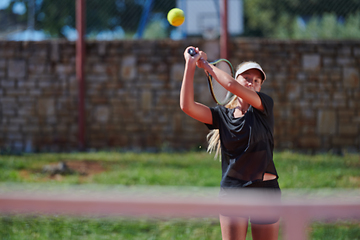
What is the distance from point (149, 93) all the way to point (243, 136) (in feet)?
17.2

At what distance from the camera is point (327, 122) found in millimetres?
7004

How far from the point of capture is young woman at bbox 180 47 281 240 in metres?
2.00

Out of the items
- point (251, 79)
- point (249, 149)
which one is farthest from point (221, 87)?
point (249, 149)

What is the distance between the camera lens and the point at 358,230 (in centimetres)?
345

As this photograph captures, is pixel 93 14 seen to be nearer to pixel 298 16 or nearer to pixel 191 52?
pixel 191 52

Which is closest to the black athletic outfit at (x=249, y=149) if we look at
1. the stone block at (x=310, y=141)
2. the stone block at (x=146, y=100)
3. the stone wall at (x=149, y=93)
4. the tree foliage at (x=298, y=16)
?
the stone wall at (x=149, y=93)

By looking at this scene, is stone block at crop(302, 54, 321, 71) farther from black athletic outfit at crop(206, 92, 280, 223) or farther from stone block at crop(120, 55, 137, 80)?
black athletic outfit at crop(206, 92, 280, 223)

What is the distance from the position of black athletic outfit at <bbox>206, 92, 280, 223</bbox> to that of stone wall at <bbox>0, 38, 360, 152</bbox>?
4.88 m

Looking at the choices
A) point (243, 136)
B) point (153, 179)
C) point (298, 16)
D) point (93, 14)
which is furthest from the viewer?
point (298, 16)

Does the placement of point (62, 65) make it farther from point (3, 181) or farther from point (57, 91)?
point (3, 181)

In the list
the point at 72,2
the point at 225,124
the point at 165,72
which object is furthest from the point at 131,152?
the point at 225,124

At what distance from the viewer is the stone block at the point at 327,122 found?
276 inches

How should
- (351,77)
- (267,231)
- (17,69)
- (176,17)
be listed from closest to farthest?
(267,231) < (176,17) < (351,77) < (17,69)

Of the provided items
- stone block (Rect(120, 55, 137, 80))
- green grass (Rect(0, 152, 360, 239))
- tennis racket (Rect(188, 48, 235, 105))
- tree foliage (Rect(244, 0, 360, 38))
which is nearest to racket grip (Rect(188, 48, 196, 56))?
tennis racket (Rect(188, 48, 235, 105))
